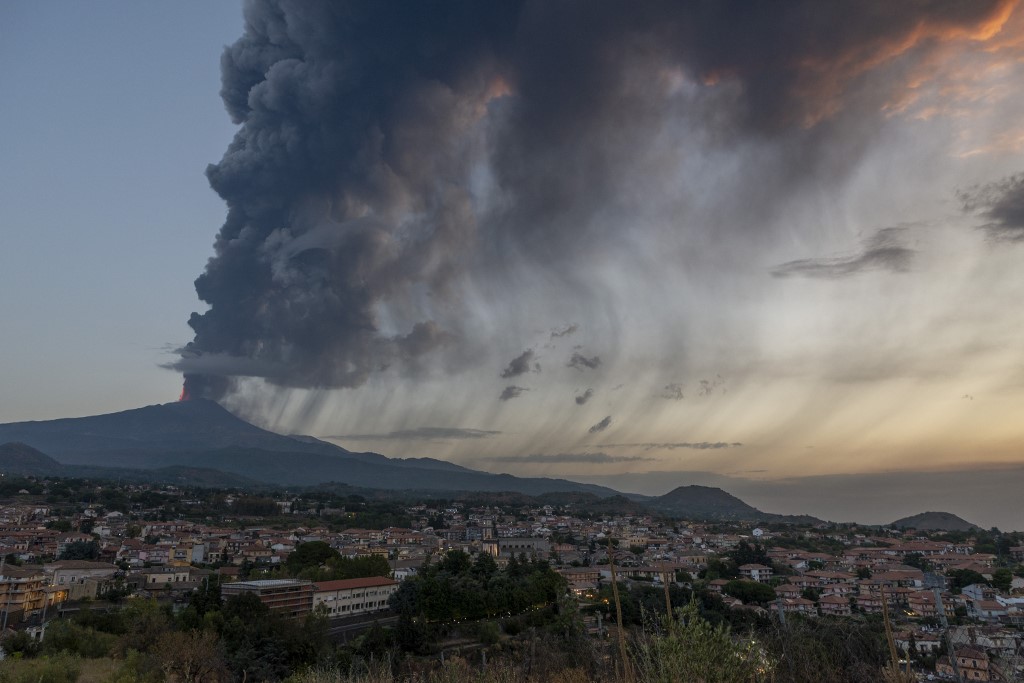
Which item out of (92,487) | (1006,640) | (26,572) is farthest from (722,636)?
(92,487)

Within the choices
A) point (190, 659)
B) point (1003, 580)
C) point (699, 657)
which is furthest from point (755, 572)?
point (699, 657)

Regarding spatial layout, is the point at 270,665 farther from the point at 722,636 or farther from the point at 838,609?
the point at 838,609

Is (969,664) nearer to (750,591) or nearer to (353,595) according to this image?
(750,591)

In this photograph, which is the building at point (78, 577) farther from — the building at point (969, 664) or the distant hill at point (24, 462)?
the distant hill at point (24, 462)

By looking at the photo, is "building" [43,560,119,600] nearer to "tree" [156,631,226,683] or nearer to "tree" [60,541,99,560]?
"tree" [60,541,99,560]

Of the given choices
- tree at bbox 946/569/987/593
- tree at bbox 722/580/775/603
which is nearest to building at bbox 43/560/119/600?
tree at bbox 722/580/775/603

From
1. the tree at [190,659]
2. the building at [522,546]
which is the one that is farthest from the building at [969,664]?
the building at [522,546]
